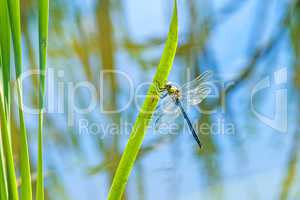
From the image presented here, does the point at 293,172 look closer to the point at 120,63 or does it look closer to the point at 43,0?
the point at 120,63

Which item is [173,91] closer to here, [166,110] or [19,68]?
[166,110]

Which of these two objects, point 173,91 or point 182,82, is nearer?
point 173,91

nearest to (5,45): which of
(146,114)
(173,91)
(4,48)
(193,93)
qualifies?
(4,48)

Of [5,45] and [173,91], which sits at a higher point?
[5,45]

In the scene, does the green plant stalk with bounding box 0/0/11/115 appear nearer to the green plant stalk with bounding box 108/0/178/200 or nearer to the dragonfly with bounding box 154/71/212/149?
the green plant stalk with bounding box 108/0/178/200

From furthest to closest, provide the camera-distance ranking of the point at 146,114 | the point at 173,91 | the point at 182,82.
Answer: the point at 182,82, the point at 173,91, the point at 146,114

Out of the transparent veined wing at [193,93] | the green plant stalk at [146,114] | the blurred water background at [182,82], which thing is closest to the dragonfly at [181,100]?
the transparent veined wing at [193,93]

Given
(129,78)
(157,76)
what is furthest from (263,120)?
(157,76)

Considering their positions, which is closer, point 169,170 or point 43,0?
point 43,0

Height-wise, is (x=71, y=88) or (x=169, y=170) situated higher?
(x=71, y=88)
